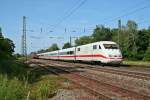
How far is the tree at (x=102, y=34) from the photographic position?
123925 millimetres

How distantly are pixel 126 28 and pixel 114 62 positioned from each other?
78878mm

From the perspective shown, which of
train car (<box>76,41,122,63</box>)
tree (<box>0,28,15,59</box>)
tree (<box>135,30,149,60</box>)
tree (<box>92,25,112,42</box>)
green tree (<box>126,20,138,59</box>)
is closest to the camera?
train car (<box>76,41,122,63</box>)

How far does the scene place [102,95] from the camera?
39.7 feet

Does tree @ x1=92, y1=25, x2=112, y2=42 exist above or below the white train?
above

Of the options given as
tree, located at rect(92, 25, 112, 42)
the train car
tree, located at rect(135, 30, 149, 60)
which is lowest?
the train car

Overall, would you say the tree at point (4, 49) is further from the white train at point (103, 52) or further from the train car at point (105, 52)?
the train car at point (105, 52)

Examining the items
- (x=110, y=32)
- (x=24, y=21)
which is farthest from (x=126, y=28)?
(x=24, y=21)

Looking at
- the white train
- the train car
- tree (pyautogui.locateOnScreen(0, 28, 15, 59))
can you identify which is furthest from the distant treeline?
tree (pyautogui.locateOnScreen(0, 28, 15, 59))

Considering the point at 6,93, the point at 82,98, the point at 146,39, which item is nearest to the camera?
the point at 6,93

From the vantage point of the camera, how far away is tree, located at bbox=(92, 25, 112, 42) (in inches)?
4879

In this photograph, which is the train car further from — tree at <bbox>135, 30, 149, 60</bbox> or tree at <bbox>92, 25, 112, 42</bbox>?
tree at <bbox>92, 25, 112, 42</bbox>

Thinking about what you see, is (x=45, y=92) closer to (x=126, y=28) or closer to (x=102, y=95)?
(x=102, y=95)

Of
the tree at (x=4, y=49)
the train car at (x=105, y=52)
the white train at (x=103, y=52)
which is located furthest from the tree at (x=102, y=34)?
the train car at (x=105, y=52)

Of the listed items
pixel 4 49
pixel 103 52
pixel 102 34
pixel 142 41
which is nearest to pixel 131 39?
pixel 142 41
